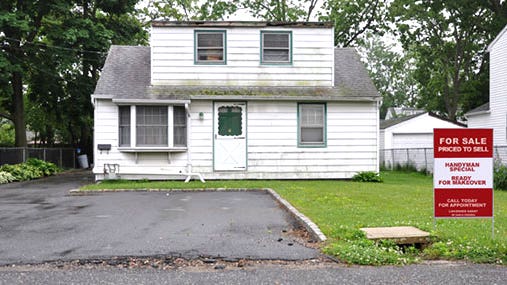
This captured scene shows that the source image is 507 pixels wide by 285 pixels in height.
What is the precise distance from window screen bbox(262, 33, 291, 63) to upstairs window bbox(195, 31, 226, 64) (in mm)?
1504

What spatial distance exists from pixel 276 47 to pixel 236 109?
2726 mm

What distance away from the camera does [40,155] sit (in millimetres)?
22766

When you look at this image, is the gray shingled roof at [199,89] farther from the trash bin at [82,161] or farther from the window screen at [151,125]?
the trash bin at [82,161]

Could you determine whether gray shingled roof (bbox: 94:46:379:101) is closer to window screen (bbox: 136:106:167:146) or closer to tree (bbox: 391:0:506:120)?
window screen (bbox: 136:106:167:146)

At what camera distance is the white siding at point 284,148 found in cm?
1520

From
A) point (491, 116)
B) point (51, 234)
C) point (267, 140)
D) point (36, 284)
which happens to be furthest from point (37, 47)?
point (491, 116)

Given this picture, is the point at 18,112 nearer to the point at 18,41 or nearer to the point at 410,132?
the point at 18,41

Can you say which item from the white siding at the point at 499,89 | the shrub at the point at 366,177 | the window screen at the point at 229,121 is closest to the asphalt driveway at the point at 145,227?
the window screen at the point at 229,121

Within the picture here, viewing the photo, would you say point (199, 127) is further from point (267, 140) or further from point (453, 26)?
point (453, 26)

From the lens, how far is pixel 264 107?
15492 mm

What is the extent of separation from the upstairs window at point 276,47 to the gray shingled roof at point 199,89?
42.8 inches

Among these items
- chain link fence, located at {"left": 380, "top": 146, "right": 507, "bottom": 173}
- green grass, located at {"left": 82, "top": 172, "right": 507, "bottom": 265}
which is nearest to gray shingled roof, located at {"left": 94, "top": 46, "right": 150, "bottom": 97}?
green grass, located at {"left": 82, "top": 172, "right": 507, "bottom": 265}

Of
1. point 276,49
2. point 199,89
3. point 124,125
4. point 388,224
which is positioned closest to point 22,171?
point 124,125

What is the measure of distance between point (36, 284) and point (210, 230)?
121 inches
